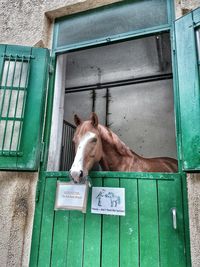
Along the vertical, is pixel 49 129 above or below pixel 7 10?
below

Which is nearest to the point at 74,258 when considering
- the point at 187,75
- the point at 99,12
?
the point at 187,75

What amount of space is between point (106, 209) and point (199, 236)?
581 millimetres

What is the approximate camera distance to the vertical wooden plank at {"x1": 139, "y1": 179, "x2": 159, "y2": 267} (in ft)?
4.31

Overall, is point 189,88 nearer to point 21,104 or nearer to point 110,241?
point 110,241

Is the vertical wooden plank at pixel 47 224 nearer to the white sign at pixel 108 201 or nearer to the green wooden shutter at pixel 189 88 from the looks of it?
the white sign at pixel 108 201

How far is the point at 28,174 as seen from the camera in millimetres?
1719

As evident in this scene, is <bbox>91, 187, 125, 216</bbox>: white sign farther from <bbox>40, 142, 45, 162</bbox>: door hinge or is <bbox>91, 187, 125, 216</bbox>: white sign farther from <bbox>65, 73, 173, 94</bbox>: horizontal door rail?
<bbox>65, 73, 173, 94</bbox>: horizontal door rail

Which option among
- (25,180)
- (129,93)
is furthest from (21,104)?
(129,93)

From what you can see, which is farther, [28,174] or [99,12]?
[99,12]

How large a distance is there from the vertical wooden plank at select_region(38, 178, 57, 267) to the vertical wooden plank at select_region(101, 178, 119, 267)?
40cm

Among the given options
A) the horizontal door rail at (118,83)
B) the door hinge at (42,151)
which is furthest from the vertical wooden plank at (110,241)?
the horizontal door rail at (118,83)

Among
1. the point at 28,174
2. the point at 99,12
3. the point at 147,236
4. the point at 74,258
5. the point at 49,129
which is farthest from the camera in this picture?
the point at 99,12

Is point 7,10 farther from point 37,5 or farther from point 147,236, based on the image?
point 147,236

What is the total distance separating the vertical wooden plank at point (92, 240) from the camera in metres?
1.42
